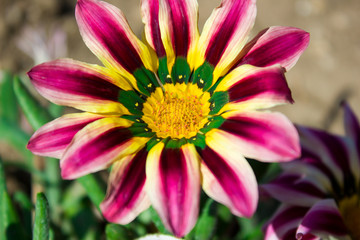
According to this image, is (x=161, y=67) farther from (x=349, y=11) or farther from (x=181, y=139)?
(x=349, y=11)

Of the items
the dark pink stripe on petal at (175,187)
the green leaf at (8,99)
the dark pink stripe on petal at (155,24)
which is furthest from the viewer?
the green leaf at (8,99)

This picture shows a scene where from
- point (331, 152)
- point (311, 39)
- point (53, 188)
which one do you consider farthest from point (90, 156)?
point (311, 39)

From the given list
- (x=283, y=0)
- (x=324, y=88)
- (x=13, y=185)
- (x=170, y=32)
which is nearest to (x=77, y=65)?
(x=170, y=32)

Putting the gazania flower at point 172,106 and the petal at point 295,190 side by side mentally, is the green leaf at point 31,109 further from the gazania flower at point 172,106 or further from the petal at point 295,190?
the petal at point 295,190

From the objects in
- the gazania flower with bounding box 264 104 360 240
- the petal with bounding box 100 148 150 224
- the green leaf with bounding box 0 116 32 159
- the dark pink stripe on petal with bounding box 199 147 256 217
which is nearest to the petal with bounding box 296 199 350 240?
the gazania flower with bounding box 264 104 360 240

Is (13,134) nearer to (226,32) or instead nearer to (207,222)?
(207,222)

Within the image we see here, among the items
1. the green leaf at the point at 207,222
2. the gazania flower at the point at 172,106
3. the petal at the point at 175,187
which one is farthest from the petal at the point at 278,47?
the green leaf at the point at 207,222
